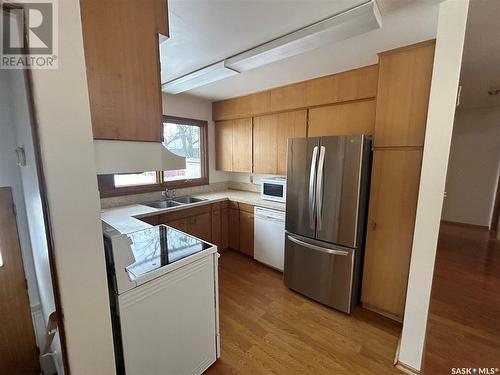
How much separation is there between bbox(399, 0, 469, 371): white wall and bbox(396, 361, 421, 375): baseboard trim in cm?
2

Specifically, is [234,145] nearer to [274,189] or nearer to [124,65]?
[274,189]

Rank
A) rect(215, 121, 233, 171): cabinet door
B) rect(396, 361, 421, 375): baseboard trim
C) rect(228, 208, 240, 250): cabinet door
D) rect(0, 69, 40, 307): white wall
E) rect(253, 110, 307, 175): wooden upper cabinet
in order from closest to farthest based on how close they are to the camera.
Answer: rect(0, 69, 40, 307): white wall → rect(396, 361, 421, 375): baseboard trim → rect(253, 110, 307, 175): wooden upper cabinet → rect(228, 208, 240, 250): cabinet door → rect(215, 121, 233, 171): cabinet door

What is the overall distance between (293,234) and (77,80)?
226 cm

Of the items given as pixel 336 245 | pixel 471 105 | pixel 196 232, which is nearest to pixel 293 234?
pixel 336 245

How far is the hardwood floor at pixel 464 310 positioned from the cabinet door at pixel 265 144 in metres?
2.36

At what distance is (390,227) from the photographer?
6.72 feet

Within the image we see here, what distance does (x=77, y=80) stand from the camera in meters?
0.77

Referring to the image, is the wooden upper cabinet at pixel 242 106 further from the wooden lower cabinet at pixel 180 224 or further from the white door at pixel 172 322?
the white door at pixel 172 322

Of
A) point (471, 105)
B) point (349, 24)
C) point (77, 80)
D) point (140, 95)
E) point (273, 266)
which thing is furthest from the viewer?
point (471, 105)

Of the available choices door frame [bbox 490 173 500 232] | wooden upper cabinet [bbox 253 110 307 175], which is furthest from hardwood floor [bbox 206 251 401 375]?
door frame [bbox 490 173 500 232]

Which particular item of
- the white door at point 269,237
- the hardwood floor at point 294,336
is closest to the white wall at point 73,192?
the hardwood floor at point 294,336

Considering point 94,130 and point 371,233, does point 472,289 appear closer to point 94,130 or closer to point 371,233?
point 371,233

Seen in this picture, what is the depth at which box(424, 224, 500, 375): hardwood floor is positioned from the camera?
1.76 m

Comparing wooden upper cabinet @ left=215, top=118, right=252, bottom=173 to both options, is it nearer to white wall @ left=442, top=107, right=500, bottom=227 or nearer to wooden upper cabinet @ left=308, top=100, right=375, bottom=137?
wooden upper cabinet @ left=308, top=100, right=375, bottom=137
